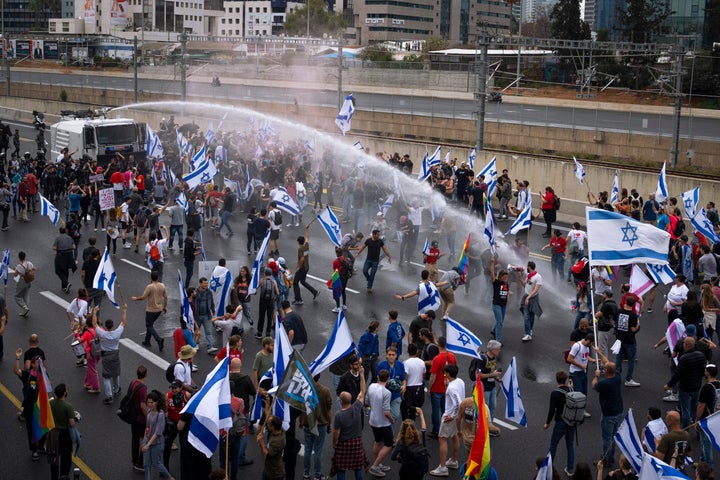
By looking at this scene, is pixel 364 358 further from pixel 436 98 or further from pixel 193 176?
pixel 436 98

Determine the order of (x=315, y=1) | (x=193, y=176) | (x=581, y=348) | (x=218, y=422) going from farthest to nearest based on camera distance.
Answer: (x=315, y=1)
(x=193, y=176)
(x=581, y=348)
(x=218, y=422)

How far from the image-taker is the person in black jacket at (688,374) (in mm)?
11656

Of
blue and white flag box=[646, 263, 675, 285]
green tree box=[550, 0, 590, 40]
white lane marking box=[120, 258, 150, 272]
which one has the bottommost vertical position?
white lane marking box=[120, 258, 150, 272]

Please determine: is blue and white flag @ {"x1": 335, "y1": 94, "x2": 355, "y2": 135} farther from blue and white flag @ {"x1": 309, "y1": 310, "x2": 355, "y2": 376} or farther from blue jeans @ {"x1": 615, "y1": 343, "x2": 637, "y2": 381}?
blue and white flag @ {"x1": 309, "y1": 310, "x2": 355, "y2": 376}

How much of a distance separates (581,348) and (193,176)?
13361 mm

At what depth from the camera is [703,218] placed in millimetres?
18656

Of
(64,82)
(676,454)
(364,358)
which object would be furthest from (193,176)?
(64,82)

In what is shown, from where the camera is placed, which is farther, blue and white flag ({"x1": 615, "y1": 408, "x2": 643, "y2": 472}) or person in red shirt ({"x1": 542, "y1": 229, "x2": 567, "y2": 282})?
person in red shirt ({"x1": 542, "y1": 229, "x2": 567, "y2": 282})

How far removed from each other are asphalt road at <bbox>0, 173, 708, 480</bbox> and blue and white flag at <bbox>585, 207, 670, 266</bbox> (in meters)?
2.06

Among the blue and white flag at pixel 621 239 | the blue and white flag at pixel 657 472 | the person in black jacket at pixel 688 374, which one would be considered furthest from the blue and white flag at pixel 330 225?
the blue and white flag at pixel 657 472

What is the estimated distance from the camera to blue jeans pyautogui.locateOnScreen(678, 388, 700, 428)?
38.7 feet

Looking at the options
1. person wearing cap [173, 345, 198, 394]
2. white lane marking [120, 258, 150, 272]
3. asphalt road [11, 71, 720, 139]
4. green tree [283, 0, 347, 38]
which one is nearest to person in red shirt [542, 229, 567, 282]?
white lane marking [120, 258, 150, 272]

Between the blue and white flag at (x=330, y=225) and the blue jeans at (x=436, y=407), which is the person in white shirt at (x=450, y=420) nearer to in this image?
the blue jeans at (x=436, y=407)

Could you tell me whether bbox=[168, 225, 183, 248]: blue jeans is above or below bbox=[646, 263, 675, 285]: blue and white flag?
below
